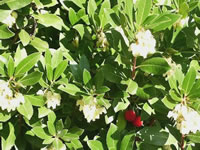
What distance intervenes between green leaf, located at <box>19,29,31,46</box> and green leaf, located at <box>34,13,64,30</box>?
145 mm

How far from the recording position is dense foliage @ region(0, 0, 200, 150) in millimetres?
1988

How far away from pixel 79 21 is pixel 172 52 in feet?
2.24

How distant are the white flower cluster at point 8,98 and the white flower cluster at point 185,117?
0.86 m

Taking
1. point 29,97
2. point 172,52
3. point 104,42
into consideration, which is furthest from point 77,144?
point 172,52

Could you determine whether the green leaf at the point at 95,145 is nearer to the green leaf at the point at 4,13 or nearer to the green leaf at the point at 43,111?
the green leaf at the point at 43,111

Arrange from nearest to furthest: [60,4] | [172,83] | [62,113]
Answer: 1. [172,83]
2. [62,113]
3. [60,4]

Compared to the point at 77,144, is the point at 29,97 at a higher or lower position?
higher

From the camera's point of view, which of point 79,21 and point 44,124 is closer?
point 44,124

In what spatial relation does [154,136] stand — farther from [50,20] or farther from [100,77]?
[50,20]

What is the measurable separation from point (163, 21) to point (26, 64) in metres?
0.81


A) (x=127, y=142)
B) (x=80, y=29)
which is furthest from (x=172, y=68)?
(x=80, y=29)

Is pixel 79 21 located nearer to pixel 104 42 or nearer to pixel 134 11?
pixel 104 42

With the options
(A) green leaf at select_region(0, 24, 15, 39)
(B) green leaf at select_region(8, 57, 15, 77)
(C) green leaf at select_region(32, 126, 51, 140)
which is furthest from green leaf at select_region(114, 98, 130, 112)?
(A) green leaf at select_region(0, 24, 15, 39)

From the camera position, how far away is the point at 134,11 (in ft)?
6.76
